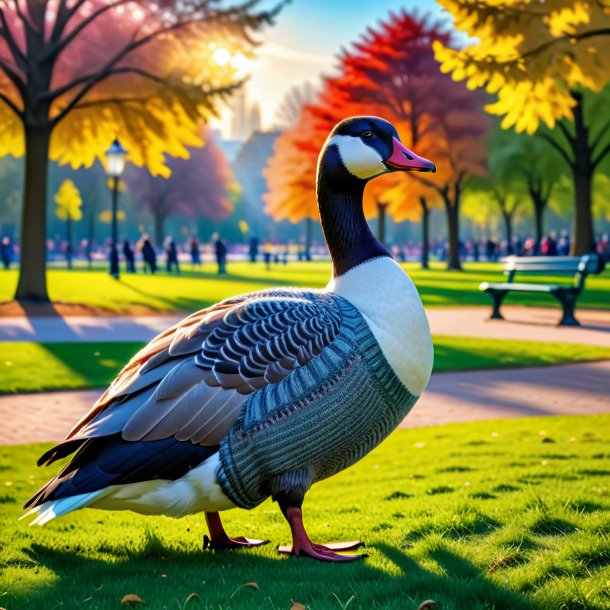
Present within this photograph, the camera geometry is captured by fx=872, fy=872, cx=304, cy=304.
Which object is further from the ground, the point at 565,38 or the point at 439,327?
the point at 565,38

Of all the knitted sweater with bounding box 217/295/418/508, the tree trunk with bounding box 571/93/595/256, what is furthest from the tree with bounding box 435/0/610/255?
the tree trunk with bounding box 571/93/595/256

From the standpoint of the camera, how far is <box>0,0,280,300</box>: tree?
1989 cm

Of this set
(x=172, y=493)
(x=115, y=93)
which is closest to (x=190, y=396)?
(x=172, y=493)

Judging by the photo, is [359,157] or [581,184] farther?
[581,184]

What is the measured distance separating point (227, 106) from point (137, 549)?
52.3ft

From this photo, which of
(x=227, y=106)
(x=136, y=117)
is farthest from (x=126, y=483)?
(x=136, y=117)

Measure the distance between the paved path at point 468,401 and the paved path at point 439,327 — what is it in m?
3.92

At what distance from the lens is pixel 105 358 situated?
11906mm

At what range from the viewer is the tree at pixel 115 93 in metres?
19.9

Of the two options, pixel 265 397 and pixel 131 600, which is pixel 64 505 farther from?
pixel 265 397

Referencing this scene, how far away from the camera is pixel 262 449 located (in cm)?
362

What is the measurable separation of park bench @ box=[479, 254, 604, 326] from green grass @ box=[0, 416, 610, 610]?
10.7 m

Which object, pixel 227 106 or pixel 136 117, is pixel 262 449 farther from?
pixel 136 117

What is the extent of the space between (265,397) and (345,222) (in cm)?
94
